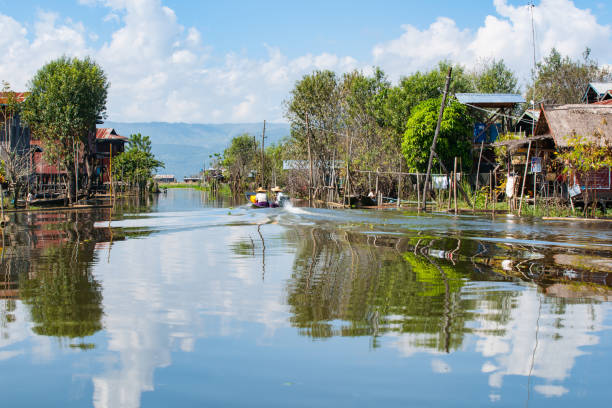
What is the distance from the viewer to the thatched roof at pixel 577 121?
2386cm

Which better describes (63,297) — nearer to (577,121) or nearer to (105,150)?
(577,121)

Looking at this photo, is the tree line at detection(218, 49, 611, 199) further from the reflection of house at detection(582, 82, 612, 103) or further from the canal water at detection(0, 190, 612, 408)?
the canal water at detection(0, 190, 612, 408)

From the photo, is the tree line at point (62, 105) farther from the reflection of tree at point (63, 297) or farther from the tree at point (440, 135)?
the reflection of tree at point (63, 297)

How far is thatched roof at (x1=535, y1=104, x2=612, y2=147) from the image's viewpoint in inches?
939

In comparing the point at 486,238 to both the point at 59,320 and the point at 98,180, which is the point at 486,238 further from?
the point at 98,180

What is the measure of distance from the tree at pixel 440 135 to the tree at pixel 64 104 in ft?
77.6

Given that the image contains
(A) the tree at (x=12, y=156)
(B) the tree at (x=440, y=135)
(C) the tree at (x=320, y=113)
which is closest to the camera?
(A) the tree at (x=12, y=156)

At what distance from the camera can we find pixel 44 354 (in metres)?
5.57

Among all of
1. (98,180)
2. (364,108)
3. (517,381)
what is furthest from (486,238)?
(98,180)

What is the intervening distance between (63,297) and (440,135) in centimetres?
2914

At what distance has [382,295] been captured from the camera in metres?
8.26

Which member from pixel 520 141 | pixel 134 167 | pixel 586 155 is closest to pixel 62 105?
pixel 134 167

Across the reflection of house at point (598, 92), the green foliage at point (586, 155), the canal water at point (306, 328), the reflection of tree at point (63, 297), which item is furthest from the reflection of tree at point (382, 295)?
the reflection of house at point (598, 92)

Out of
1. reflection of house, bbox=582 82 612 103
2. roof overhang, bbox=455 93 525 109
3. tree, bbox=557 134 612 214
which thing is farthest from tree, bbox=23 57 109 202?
reflection of house, bbox=582 82 612 103
